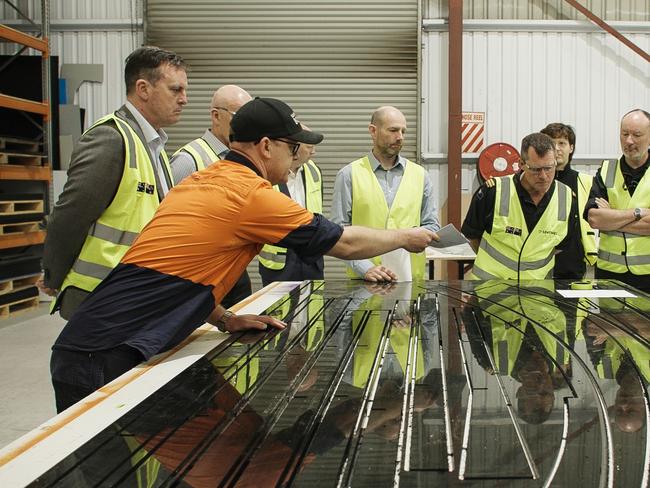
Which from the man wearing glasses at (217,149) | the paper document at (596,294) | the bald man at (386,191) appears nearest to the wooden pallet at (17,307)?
the man wearing glasses at (217,149)

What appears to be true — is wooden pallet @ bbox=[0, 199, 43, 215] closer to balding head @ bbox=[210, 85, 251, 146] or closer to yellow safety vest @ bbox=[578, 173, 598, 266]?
balding head @ bbox=[210, 85, 251, 146]

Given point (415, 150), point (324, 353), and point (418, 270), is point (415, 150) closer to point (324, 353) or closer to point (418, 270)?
point (418, 270)

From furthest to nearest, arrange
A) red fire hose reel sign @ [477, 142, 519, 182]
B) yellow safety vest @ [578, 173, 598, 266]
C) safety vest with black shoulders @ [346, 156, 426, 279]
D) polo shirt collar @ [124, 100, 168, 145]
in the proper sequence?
red fire hose reel sign @ [477, 142, 519, 182], yellow safety vest @ [578, 173, 598, 266], safety vest with black shoulders @ [346, 156, 426, 279], polo shirt collar @ [124, 100, 168, 145]

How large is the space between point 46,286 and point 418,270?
6.68ft

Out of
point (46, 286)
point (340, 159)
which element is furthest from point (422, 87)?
point (46, 286)

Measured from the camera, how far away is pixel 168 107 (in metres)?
2.71

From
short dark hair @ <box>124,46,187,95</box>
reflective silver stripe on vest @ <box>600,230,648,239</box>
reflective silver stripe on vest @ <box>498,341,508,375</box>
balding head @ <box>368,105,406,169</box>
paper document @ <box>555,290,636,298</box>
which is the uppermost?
short dark hair @ <box>124,46,187,95</box>

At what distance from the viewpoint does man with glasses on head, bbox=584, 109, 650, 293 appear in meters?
3.81

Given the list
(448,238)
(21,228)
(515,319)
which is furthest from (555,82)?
(515,319)

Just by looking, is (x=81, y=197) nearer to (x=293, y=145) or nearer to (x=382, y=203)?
(x=293, y=145)

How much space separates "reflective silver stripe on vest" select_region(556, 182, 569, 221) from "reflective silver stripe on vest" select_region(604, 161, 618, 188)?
1.31ft

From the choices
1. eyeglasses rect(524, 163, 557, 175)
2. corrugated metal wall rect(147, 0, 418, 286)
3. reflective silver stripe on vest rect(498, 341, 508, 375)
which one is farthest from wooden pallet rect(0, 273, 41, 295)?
reflective silver stripe on vest rect(498, 341, 508, 375)

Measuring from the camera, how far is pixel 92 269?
8.06ft

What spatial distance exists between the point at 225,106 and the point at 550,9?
5774 millimetres
